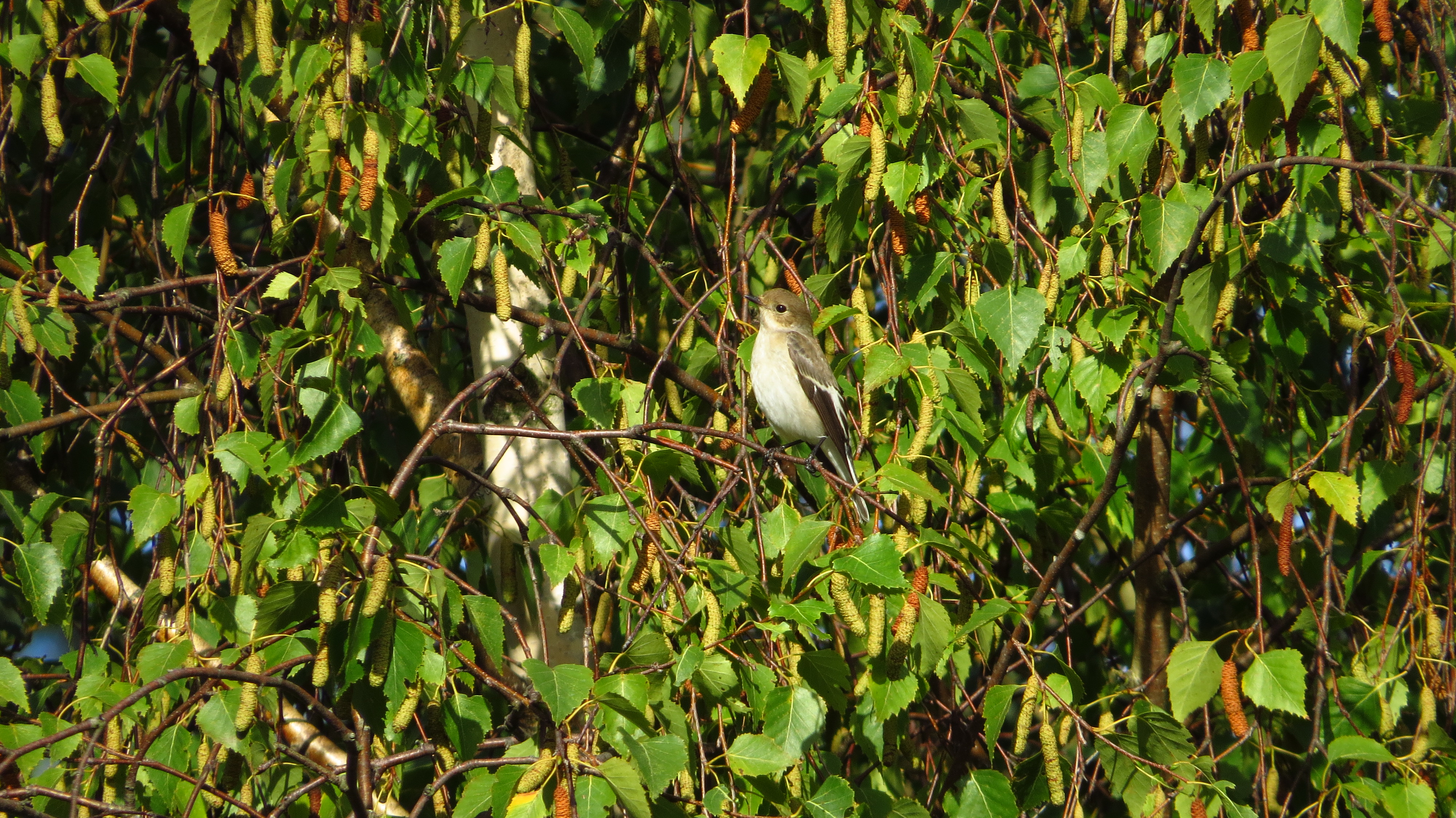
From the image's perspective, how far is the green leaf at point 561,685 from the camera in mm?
2404

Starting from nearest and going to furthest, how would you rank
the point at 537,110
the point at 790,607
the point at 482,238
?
the point at 790,607, the point at 482,238, the point at 537,110

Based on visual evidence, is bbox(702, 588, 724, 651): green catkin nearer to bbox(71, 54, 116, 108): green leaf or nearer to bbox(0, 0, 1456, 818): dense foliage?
bbox(0, 0, 1456, 818): dense foliage

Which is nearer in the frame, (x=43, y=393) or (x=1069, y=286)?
(x=1069, y=286)

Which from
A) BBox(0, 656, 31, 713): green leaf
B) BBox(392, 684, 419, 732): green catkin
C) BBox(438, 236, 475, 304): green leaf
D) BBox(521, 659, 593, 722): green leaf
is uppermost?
BBox(438, 236, 475, 304): green leaf

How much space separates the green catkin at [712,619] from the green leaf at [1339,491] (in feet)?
5.16

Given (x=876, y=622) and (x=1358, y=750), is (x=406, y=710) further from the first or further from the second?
(x=1358, y=750)

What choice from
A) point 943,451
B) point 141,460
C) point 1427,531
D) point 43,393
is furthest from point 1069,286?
point 43,393

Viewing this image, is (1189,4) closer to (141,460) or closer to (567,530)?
(567,530)

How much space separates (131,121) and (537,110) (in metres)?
1.73

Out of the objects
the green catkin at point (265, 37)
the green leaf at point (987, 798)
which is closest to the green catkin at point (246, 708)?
the green catkin at point (265, 37)

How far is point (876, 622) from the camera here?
2.82 metres

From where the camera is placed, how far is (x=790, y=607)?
2.67 metres

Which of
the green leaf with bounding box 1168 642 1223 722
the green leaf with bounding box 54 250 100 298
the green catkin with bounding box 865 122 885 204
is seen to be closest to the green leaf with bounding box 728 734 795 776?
the green leaf with bounding box 1168 642 1223 722

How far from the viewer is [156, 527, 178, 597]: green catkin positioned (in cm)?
324
